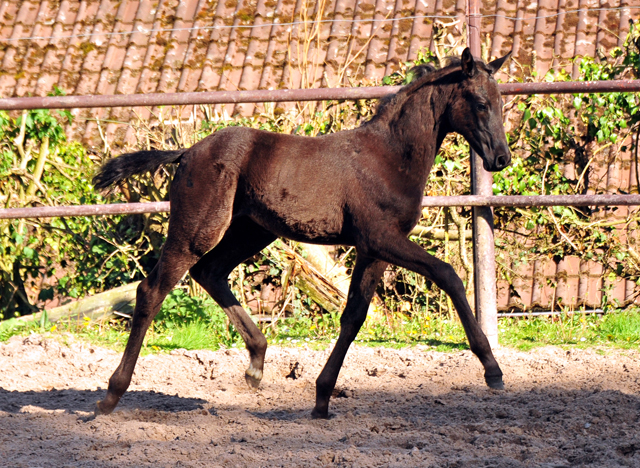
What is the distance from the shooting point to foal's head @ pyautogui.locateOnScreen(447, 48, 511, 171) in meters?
3.45

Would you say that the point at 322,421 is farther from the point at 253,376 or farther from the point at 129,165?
the point at 129,165

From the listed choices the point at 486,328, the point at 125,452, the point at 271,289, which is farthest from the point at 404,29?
the point at 125,452

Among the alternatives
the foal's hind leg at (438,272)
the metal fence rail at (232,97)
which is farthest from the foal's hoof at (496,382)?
the metal fence rail at (232,97)

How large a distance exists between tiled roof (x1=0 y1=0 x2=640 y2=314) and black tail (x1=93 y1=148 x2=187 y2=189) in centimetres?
355

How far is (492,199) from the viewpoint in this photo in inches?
184

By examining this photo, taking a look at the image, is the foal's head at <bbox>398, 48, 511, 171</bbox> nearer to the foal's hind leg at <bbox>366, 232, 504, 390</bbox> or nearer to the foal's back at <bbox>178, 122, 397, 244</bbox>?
the foal's back at <bbox>178, 122, 397, 244</bbox>

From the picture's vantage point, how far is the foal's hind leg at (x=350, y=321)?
138 inches

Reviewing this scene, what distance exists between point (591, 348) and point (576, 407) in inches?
56.3

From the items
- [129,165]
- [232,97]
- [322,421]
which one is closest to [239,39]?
[232,97]

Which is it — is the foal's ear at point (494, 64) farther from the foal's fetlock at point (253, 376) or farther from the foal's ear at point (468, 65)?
the foal's fetlock at point (253, 376)

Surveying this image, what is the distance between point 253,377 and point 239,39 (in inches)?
240

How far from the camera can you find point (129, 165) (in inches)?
154

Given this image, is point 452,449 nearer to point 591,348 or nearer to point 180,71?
point 591,348

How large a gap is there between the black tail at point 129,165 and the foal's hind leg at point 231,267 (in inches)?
20.3
